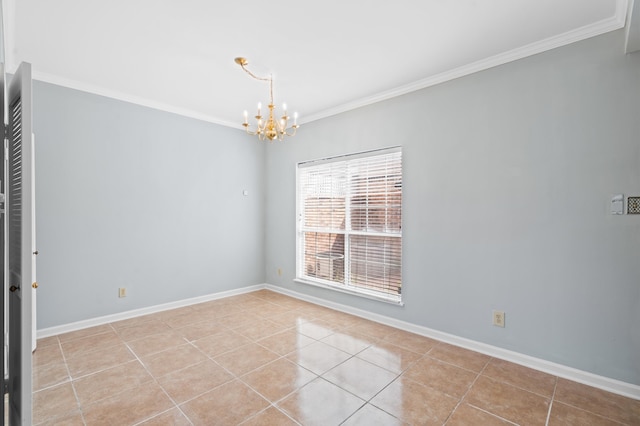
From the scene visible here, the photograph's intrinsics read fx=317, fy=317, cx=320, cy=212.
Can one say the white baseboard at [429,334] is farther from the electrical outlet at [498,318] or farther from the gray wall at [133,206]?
the electrical outlet at [498,318]

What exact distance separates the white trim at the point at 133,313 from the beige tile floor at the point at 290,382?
113mm

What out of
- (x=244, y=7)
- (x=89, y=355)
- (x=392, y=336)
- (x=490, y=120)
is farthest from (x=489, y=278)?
(x=89, y=355)

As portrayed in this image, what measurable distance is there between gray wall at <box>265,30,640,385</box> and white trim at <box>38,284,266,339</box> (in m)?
2.32

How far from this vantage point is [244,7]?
7.23 ft

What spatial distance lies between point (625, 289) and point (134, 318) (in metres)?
4.70

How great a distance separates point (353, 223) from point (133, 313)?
9.53ft

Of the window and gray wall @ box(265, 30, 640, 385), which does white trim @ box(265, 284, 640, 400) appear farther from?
the window

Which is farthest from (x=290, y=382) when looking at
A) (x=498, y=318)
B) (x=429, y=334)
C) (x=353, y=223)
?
(x=353, y=223)

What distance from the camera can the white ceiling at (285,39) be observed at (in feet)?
7.24

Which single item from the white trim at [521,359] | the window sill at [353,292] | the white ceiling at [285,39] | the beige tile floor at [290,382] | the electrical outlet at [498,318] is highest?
the white ceiling at [285,39]

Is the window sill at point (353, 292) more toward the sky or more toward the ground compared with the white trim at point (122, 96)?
more toward the ground

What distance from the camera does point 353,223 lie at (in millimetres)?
4121

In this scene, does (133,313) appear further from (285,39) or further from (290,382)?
(285,39)

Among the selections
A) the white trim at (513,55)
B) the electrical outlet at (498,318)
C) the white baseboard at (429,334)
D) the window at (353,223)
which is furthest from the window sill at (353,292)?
the white trim at (513,55)
